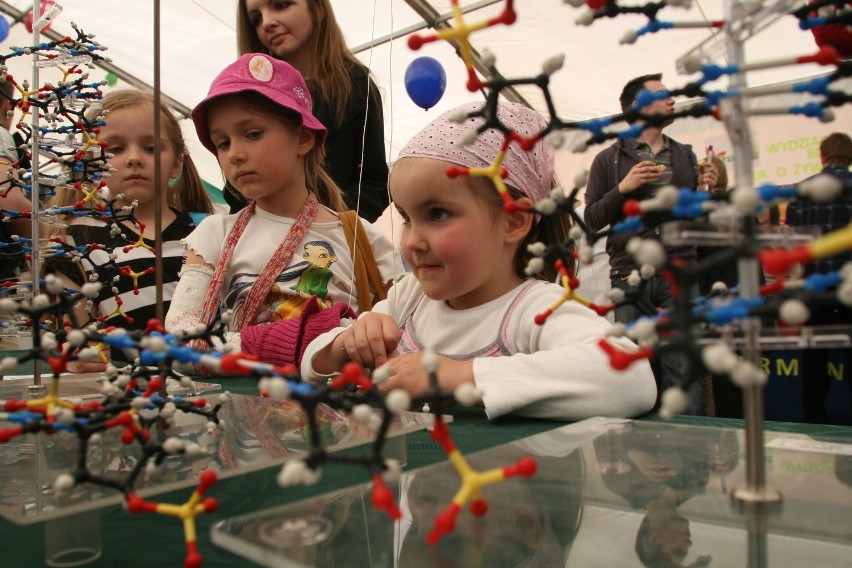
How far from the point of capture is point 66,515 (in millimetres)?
303

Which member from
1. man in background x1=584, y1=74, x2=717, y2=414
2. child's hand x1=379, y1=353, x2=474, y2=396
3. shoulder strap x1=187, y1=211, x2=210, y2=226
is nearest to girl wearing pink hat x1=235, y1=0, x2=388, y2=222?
shoulder strap x1=187, y1=211, x2=210, y2=226

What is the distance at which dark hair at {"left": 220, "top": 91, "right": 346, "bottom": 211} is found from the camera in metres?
1.12

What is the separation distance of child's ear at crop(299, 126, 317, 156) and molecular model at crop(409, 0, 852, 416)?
0.95m

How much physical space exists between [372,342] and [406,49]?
6.47ft

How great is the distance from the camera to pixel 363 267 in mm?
1206

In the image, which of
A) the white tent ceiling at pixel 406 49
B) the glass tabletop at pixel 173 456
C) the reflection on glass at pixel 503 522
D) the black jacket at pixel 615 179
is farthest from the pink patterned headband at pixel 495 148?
the white tent ceiling at pixel 406 49

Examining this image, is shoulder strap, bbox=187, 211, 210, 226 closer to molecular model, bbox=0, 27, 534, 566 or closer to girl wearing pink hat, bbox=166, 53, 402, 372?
girl wearing pink hat, bbox=166, 53, 402, 372

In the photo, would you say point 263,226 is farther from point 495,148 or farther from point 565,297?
point 565,297

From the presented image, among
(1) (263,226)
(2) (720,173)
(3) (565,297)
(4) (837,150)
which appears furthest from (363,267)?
(4) (837,150)

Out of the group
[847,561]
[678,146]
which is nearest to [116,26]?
[678,146]

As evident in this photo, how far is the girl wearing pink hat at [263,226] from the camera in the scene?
1.10 metres

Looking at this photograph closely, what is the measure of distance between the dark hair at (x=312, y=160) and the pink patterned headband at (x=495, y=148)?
1.43ft

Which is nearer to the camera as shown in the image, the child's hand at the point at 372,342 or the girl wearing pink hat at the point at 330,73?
the child's hand at the point at 372,342

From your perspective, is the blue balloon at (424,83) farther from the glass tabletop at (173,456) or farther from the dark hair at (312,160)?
the glass tabletop at (173,456)
